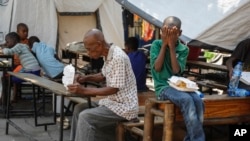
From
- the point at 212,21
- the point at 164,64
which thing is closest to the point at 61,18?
the point at 212,21

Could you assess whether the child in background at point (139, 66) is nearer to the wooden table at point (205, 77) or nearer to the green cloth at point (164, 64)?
the wooden table at point (205, 77)

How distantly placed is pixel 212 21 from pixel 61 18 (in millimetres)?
5926

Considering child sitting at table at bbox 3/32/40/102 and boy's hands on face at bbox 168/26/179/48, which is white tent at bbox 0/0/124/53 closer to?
child sitting at table at bbox 3/32/40/102

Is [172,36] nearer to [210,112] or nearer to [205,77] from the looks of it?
[210,112]

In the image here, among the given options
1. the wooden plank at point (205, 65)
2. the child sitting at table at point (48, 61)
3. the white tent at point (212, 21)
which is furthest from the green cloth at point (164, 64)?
the child sitting at table at point (48, 61)

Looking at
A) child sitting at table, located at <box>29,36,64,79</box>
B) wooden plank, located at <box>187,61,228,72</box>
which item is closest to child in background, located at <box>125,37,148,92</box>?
wooden plank, located at <box>187,61,228,72</box>

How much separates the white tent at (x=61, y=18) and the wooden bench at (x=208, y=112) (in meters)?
6.17

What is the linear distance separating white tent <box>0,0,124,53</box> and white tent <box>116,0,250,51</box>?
16.1 feet

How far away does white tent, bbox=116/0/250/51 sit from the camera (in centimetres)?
502

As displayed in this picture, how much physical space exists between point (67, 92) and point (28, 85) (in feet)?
15.5

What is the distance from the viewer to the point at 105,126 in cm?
470

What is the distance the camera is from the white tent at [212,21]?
16.5 ft

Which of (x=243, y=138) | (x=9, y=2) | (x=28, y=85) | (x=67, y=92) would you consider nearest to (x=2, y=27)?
(x=9, y=2)

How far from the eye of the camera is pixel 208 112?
4.08m
